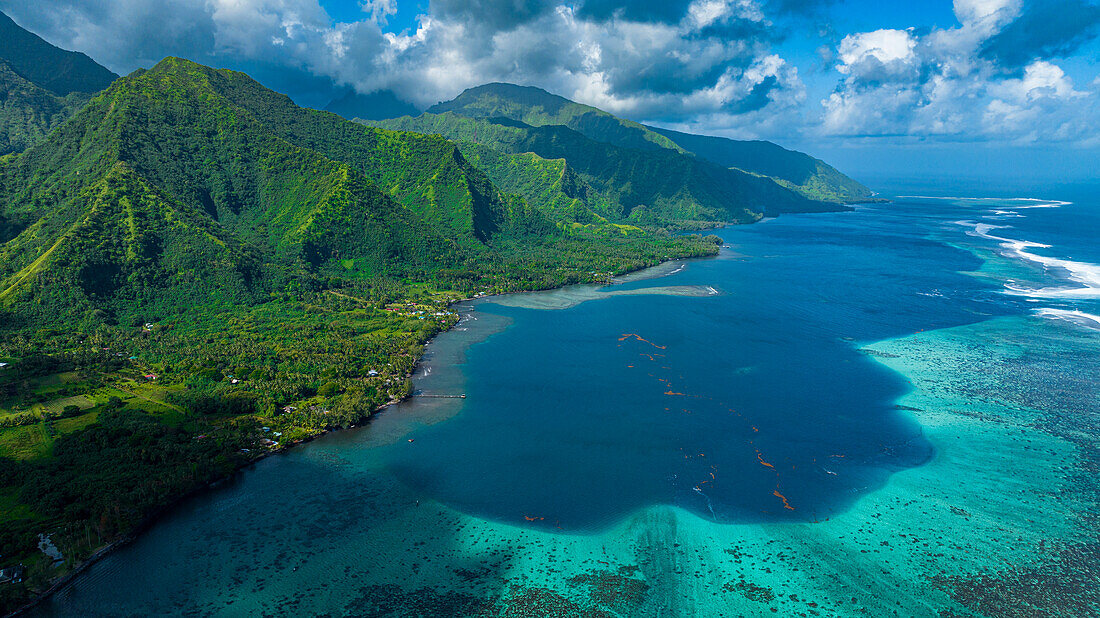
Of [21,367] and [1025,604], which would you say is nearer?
[1025,604]

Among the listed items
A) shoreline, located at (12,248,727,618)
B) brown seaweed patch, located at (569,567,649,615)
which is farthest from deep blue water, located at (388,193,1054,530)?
shoreline, located at (12,248,727,618)

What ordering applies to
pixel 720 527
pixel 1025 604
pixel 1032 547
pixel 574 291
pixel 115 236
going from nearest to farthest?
pixel 1025 604, pixel 1032 547, pixel 720 527, pixel 115 236, pixel 574 291

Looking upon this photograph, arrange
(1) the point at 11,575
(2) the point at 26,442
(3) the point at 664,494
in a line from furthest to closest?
(2) the point at 26,442 < (3) the point at 664,494 < (1) the point at 11,575

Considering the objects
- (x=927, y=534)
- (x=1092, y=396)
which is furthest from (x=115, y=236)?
(x=1092, y=396)

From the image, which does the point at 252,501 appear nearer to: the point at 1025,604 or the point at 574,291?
the point at 1025,604

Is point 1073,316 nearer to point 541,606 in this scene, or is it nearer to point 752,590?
point 752,590

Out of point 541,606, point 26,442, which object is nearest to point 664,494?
point 541,606
